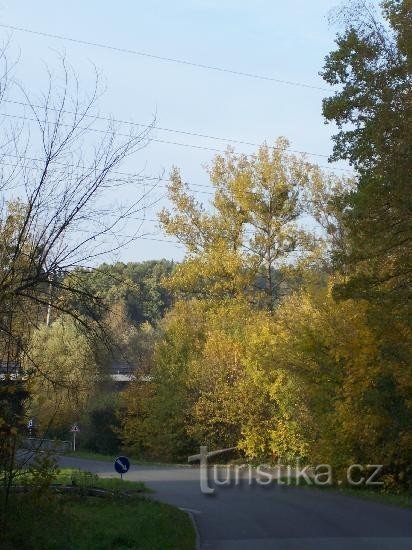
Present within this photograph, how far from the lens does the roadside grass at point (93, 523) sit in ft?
38.7

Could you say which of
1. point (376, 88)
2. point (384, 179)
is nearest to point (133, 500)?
point (384, 179)

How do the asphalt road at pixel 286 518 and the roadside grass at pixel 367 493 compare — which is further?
the roadside grass at pixel 367 493

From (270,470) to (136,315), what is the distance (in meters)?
52.4

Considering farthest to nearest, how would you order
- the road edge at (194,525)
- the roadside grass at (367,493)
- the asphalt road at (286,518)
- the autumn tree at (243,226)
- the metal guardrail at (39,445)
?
the autumn tree at (243,226), the roadside grass at (367,493), the asphalt road at (286,518), the road edge at (194,525), the metal guardrail at (39,445)

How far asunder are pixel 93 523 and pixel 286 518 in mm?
5790

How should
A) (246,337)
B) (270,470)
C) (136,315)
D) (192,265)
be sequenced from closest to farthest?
(270,470)
(246,337)
(192,265)
(136,315)

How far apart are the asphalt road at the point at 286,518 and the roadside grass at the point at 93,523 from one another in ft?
2.81

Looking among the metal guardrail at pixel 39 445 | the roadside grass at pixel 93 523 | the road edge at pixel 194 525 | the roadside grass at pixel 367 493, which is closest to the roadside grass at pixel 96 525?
the roadside grass at pixel 93 523

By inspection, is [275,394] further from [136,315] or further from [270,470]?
[136,315]

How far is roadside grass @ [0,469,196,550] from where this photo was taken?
11789 mm

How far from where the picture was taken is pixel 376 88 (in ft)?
65.7

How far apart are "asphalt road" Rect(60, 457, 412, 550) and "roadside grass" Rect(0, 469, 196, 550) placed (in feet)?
2.81

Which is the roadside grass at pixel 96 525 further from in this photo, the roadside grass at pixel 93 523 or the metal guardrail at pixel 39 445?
the metal guardrail at pixel 39 445

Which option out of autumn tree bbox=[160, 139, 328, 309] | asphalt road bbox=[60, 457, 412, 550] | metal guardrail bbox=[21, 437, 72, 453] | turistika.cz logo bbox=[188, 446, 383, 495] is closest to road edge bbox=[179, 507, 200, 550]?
asphalt road bbox=[60, 457, 412, 550]
